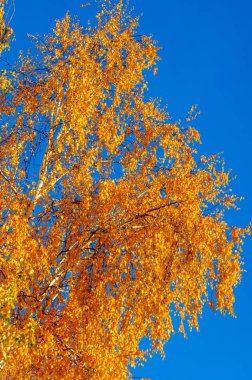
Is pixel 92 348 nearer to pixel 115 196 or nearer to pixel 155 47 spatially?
pixel 115 196

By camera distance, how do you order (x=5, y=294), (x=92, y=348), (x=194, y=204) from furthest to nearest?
(x=194, y=204) → (x=92, y=348) → (x=5, y=294)

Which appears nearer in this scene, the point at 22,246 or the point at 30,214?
the point at 22,246

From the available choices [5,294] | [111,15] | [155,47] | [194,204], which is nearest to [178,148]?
[194,204]

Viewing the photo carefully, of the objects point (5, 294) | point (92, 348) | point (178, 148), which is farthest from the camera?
point (178, 148)

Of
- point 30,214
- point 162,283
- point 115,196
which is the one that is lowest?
point 162,283

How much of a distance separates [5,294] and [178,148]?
24.3ft

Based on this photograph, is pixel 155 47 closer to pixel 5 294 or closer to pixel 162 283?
pixel 162 283

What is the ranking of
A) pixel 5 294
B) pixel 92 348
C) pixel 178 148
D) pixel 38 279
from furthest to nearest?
pixel 178 148 < pixel 38 279 < pixel 92 348 < pixel 5 294

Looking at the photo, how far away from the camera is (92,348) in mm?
11484

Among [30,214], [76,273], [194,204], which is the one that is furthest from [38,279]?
[194,204]

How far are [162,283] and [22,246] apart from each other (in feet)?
10.4

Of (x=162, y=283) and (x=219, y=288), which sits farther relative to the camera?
(x=219, y=288)

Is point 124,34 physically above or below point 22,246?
above

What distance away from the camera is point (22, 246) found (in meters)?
11.7
